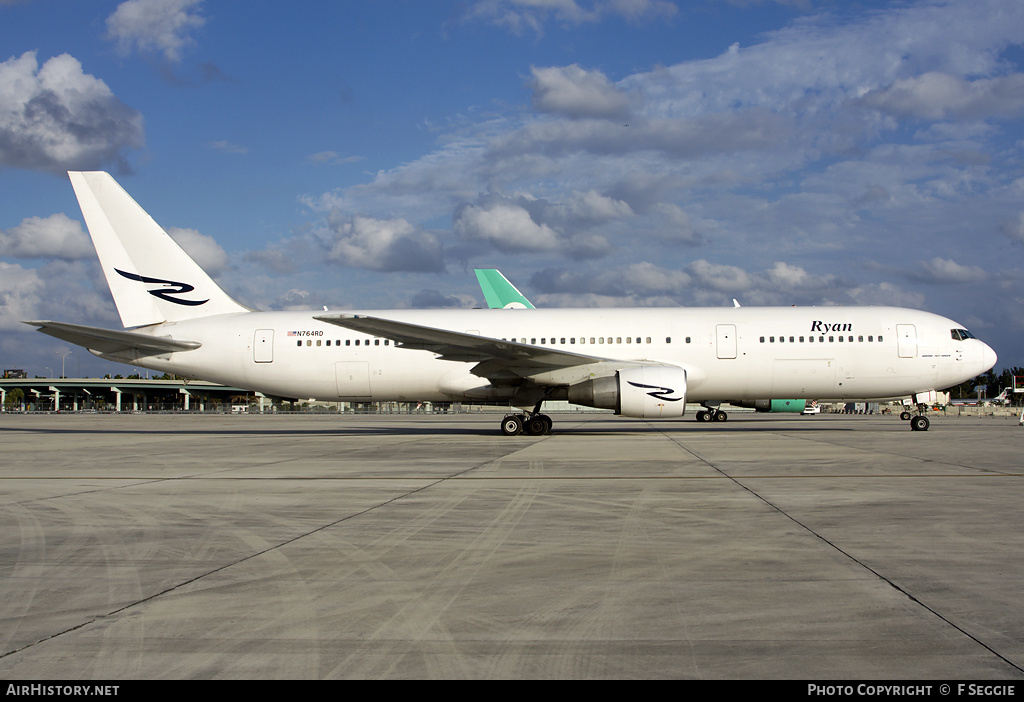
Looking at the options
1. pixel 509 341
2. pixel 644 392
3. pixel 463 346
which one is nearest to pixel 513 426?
pixel 509 341

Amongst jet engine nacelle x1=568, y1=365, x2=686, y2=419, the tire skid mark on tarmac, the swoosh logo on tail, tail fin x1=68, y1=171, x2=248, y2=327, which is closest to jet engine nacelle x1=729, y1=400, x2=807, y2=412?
jet engine nacelle x1=568, y1=365, x2=686, y2=419

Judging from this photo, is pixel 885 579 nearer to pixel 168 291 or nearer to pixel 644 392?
pixel 644 392

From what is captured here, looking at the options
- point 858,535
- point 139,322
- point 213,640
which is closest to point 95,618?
point 213,640

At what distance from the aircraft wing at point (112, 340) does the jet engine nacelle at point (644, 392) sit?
1203cm

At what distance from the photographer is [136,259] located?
21.1 meters

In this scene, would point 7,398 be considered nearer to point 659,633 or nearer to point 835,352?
point 835,352

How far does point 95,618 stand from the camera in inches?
152

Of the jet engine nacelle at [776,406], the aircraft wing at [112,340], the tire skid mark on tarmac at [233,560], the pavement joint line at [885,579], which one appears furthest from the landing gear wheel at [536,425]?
the jet engine nacelle at [776,406]

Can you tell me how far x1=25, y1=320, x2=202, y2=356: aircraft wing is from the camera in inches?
741

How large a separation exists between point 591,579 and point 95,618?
2911 millimetres

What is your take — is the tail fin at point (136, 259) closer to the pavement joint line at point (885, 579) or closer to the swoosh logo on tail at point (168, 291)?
the swoosh logo on tail at point (168, 291)

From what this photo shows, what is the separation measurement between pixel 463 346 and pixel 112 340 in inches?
396

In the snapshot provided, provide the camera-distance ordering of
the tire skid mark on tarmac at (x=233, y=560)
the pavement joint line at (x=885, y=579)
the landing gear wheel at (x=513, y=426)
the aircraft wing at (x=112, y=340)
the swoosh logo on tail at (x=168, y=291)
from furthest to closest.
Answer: the swoosh logo on tail at (x=168, y=291) < the landing gear wheel at (x=513, y=426) < the aircraft wing at (x=112, y=340) < the tire skid mark on tarmac at (x=233, y=560) < the pavement joint line at (x=885, y=579)

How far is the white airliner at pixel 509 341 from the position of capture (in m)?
19.6
